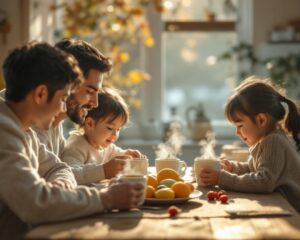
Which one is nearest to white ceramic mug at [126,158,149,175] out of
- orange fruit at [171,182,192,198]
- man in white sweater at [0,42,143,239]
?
orange fruit at [171,182,192,198]

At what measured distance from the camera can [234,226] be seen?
1602 millimetres

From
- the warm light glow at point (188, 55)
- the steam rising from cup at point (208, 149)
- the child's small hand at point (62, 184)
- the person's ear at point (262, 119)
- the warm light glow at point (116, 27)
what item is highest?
the warm light glow at point (116, 27)

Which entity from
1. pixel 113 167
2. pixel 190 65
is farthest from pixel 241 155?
pixel 190 65

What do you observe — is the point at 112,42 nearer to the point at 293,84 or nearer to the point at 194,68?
the point at 194,68

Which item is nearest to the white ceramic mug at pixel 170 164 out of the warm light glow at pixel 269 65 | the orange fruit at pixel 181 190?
the orange fruit at pixel 181 190

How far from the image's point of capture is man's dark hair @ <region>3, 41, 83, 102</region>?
1.79m

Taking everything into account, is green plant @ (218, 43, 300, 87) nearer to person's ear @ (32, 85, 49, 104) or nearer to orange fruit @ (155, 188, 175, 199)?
orange fruit @ (155, 188, 175, 199)

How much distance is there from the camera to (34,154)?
194 cm

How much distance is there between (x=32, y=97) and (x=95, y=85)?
2.41 ft

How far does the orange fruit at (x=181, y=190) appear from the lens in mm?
1971

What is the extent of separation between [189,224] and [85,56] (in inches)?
42.8

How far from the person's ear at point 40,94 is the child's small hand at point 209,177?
75 centimetres

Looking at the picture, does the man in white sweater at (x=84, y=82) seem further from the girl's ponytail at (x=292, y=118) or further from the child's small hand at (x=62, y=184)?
the girl's ponytail at (x=292, y=118)

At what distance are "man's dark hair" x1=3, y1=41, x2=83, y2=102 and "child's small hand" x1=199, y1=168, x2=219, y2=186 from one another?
0.71 meters
